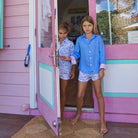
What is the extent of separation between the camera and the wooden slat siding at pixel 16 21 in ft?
8.23

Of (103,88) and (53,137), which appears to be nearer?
Answer: (53,137)

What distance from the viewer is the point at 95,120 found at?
7.39 feet

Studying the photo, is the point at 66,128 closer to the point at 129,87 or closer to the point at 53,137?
the point at 53,137

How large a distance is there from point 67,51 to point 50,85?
1.71ft

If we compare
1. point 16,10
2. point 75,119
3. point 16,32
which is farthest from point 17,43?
point 75,119

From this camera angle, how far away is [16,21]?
2.55m

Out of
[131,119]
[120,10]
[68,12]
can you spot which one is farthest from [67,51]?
[68,12]

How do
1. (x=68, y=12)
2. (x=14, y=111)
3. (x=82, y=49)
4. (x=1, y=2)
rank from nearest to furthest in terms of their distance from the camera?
(x=82, y=49), (x=1, y=2), (x=14, y=111), (x=68, y=12)

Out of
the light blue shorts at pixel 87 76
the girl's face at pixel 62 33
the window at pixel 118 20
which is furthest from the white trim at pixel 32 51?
the window at pixel 118 20

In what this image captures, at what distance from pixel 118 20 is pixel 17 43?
63.7 inches

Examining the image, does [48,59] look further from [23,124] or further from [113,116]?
[113,116]

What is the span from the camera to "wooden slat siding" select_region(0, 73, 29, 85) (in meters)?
2.54

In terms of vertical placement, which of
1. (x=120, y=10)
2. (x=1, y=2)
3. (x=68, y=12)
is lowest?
(x=120, y=10)

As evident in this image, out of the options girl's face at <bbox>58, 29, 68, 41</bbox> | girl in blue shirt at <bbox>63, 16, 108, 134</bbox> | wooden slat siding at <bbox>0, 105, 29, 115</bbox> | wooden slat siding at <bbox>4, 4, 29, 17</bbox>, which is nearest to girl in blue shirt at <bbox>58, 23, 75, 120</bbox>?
girl's face at <bbox>58, 29, 68, 41</bbox>
